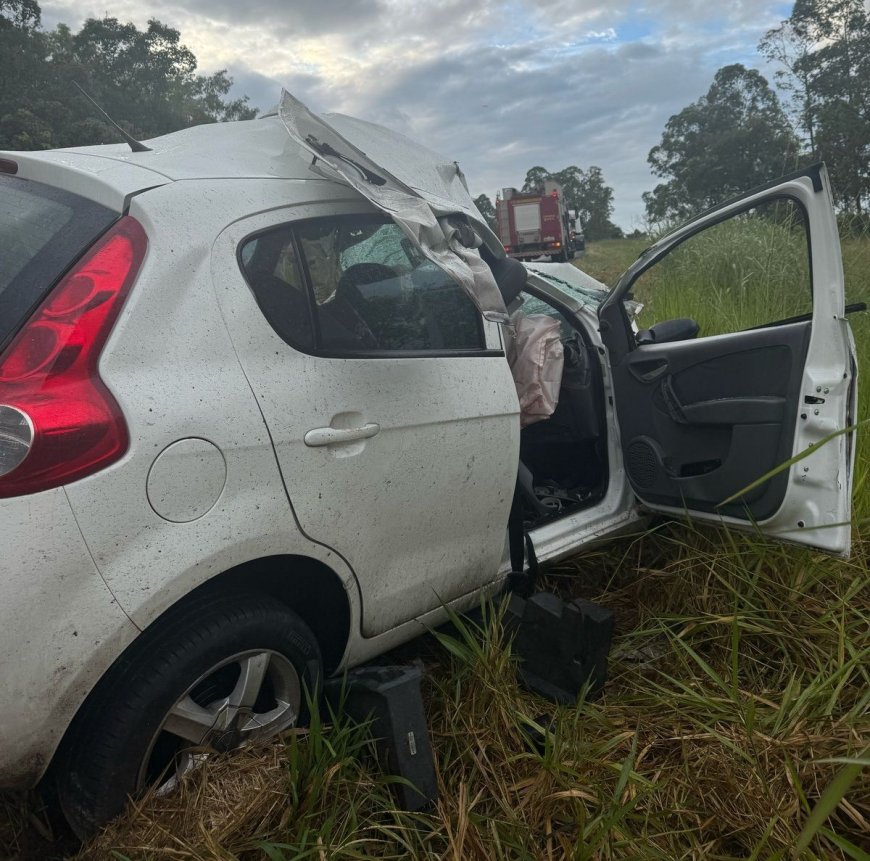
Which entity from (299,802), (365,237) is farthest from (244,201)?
(299,802)

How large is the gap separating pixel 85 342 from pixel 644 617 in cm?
224

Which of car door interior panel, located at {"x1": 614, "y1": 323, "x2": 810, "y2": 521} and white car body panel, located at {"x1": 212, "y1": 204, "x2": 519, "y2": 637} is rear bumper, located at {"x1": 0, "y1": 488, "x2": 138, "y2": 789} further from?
car door interior panel, located at {"x1": 614, "y1": 323, "x2": 810, "y2": 521}

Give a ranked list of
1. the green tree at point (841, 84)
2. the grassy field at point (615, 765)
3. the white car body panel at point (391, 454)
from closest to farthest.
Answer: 1. the grassy field at point (615, 765)
2. the white car body panel at point (391, 454)
3. the green tree at point (841, 84)

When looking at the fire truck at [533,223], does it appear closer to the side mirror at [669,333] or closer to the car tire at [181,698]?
the side mirror at [669,333]

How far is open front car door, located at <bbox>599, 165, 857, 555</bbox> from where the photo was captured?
2.37m

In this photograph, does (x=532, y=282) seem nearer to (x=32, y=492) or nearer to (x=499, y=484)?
(x=499, y=484)

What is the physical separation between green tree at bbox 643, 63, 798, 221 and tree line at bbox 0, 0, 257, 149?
21662 millimetres

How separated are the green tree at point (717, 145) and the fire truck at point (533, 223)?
47.7ft

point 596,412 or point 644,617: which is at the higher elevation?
point 596,412

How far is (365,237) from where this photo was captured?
7.27 ft

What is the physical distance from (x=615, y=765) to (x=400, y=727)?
0.58 metres

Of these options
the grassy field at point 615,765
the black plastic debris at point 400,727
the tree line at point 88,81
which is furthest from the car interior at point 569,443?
the tree line at point 88,81

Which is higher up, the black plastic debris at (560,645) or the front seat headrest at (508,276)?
the front seat headrest at (508,276)

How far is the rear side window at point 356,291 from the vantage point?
6.21 ft
